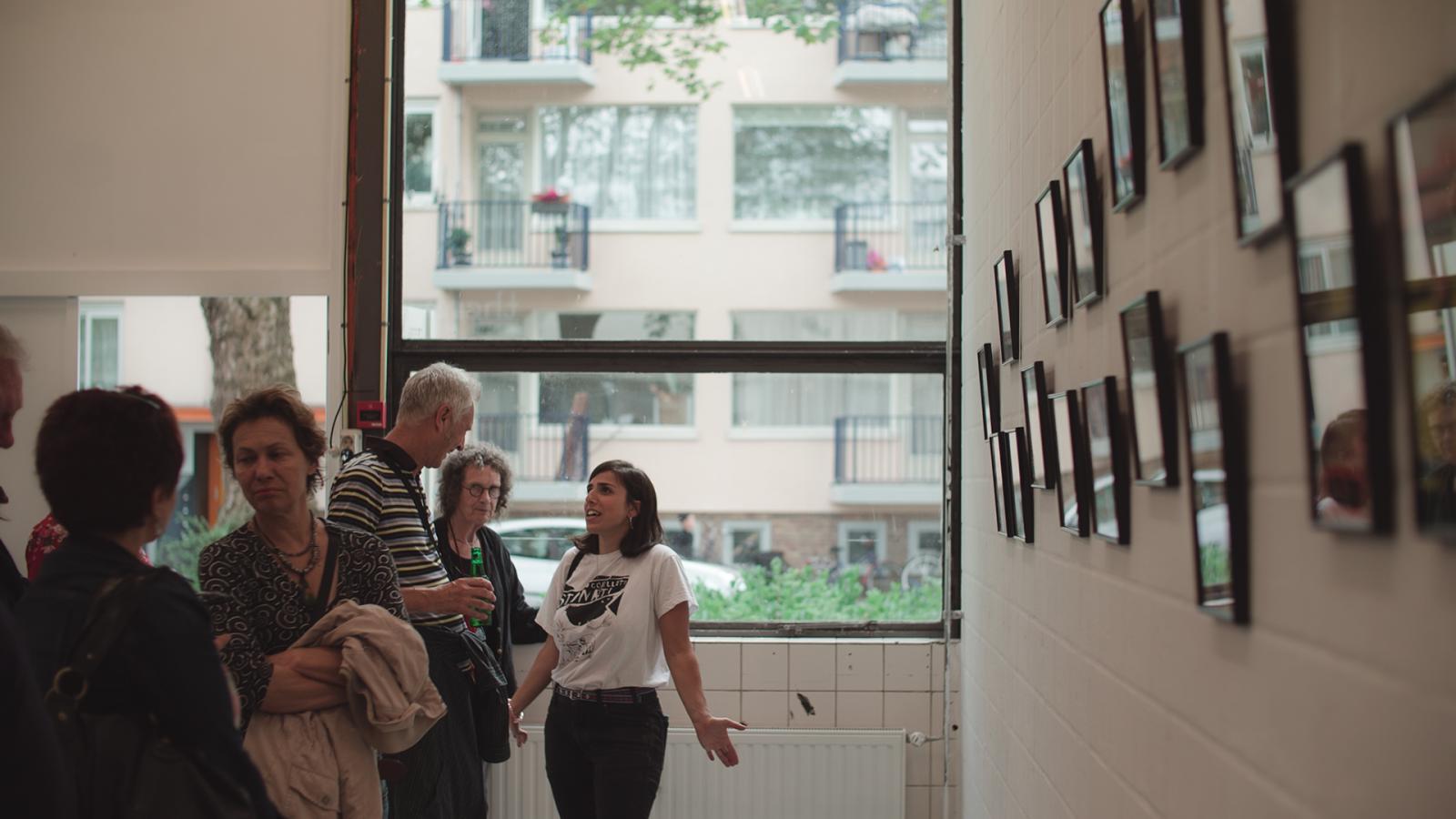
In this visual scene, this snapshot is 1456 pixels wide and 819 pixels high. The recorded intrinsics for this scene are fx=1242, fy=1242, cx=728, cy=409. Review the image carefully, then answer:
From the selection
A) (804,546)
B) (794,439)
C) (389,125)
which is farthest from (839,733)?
(389,125)

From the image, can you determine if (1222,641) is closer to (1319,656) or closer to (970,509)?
(1319,656)

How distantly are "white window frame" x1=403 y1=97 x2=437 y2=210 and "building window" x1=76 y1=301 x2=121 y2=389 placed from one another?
4.23ft

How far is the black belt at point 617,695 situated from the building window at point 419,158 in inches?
81.6

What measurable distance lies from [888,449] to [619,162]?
1435mm

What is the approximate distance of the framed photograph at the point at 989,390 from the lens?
336 centimetres

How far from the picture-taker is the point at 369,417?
14.0ft

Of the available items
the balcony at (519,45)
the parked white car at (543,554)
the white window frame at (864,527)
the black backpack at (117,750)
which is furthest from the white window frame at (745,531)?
the black backpack at (117,750)

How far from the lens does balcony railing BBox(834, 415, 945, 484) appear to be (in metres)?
4.42

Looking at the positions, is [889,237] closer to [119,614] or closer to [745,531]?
[745,531]

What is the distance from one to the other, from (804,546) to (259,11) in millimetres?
2729

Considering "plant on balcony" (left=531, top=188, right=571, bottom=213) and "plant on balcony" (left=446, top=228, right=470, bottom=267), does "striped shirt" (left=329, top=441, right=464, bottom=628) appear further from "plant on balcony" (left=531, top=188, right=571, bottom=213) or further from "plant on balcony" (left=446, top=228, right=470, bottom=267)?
"plant on balcony" (left=531, top=188, right=571, bottom=213)

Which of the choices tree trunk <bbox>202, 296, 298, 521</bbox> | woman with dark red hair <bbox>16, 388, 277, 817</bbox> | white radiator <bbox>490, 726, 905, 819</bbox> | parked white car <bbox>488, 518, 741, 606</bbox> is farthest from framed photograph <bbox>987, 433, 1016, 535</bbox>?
tree trunk <bbox>202, 296, 298, 521</bbox>

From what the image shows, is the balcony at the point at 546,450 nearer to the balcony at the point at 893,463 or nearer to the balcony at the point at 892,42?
the balcony at the point at 893,463

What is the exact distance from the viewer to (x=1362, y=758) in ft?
3.93
